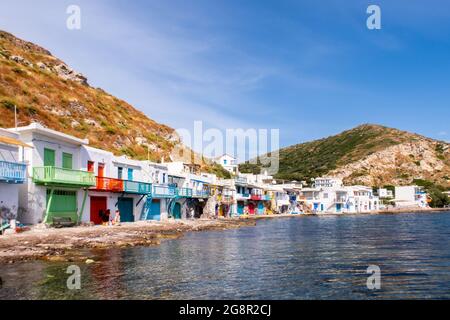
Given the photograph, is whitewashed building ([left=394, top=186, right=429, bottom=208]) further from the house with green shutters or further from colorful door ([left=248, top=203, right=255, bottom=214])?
the house with green shutters

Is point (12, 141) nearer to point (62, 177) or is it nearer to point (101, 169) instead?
point (62, 177)

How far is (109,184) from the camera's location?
1604 inches

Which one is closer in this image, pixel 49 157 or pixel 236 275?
pixel 236 275

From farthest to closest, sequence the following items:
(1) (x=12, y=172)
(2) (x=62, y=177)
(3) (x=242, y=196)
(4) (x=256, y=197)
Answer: (4) (x=256, y=197)
(3) (x=242, y=196)
(2) (x=62, y=177)
(1) (x=12, y=172)

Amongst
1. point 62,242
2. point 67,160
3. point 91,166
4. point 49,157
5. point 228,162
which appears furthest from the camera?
point 228,162

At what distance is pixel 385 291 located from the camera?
15.4 m

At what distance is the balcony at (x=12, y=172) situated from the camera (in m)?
27.2

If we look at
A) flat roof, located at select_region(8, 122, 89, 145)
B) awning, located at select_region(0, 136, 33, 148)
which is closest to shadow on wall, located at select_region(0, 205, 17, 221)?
awning, located at select_region(0, 136, 33, 148)

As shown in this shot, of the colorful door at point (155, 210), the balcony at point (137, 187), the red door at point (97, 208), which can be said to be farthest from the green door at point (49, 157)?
the colorful door at point (155, 210)

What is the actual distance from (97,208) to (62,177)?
778 centimetres

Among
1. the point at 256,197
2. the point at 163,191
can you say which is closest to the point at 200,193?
the point at 163,191

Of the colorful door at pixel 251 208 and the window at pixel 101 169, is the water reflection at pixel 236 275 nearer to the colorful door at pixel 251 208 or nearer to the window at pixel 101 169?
the window at pixel 101 169

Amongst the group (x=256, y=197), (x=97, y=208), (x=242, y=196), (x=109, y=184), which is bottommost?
(x=256, y=197)
